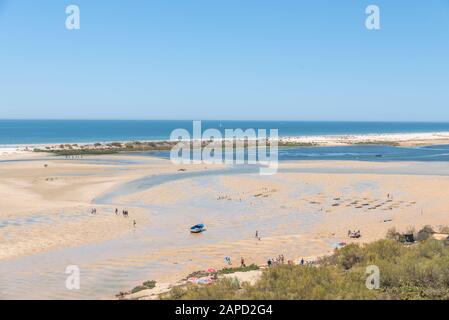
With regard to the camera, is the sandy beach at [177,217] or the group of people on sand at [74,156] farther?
the group of people on sand at [74,156]

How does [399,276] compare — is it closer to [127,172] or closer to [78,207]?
[78,207]

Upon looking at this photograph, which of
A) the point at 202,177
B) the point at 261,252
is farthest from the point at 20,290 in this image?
the point at 202,177

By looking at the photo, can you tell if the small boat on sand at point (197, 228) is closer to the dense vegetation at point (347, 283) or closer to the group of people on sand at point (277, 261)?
the group of people on sand at point (277, 261)

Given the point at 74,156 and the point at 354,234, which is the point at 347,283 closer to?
the point at 354,234

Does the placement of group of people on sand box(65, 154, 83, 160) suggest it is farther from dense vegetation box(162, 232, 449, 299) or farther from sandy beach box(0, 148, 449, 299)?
dense vegetation box(162, 232, 449, 299)

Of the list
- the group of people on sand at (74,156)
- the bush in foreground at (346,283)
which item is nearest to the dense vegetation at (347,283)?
the bush in foreground at (346,283)

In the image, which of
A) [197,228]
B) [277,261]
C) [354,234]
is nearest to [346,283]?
[277,261]
